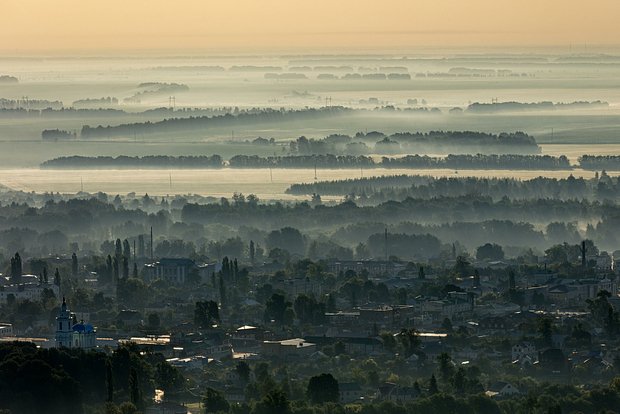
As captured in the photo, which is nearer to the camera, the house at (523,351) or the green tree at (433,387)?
the green tree at (433,387)

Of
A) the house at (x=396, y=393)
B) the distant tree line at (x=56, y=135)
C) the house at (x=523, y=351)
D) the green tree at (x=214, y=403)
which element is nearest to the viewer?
the green tree at (x=214, y=403)

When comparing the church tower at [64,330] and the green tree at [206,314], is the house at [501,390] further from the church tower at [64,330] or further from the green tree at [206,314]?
the green tree at [206,314]

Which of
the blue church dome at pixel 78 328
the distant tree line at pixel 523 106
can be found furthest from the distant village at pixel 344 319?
the distant tree line at pixel 523 106

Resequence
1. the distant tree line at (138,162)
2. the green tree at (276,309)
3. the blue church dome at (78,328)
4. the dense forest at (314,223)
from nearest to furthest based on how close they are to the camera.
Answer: the blue church dome at (78,328), the green tree at (276,309), the dense forest at (314,223), the distant tree line at (138,162)

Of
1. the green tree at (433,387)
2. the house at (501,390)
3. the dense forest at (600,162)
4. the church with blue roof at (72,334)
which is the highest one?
the dense forest at (600,162)

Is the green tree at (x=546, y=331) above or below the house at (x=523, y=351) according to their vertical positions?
above

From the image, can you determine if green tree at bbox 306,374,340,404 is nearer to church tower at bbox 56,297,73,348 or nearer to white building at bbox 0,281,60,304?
church tower at bbox 56,297,73,348
